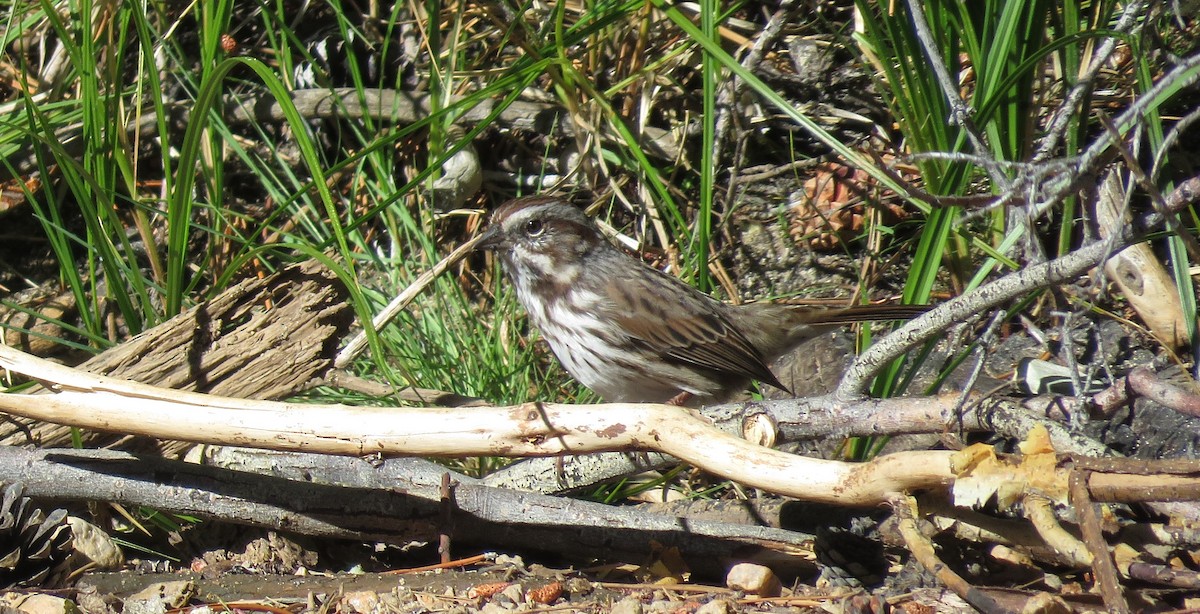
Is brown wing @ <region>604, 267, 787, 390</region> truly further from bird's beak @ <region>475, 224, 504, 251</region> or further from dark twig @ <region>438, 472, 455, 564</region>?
dark twig @ <region>438, 472, 455, 564</region>

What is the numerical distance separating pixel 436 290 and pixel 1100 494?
2.76 m

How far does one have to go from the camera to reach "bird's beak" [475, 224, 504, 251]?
4.24 meters

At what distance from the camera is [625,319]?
4.15 m

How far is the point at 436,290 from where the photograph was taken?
4484mm

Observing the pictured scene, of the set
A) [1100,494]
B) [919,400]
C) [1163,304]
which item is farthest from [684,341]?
[1100,494]

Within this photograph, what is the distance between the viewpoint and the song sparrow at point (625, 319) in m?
4.12

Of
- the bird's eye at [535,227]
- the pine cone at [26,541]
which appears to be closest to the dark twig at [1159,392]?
the bird's eye at [535,227]

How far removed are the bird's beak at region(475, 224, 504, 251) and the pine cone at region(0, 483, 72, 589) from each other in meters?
1.74

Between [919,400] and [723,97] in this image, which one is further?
[723,97]

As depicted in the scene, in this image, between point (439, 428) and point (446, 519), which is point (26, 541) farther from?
point (439, 428)

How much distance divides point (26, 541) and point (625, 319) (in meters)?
2.10

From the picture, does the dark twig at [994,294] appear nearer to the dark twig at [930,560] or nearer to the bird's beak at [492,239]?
the dark twig at [930,560]

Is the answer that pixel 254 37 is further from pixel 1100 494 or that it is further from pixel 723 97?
pixel 1100 494

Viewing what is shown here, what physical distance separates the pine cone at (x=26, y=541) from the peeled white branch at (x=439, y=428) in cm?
34
